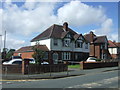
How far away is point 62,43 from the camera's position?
145 feet

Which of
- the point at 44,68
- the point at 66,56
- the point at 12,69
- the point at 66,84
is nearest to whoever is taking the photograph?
the point at 66,84

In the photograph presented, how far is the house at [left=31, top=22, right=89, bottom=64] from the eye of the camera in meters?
42.2

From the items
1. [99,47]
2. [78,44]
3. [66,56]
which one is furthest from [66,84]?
[99,47]

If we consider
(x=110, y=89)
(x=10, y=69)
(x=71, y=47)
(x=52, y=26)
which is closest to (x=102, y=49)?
(x=71, y=47)

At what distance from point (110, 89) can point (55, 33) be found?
33297mm

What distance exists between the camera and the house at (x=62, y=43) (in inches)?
1661

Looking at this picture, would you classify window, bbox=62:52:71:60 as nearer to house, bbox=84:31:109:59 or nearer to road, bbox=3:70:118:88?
house, bbox=84:31:109:59

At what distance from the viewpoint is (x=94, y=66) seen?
31281mm

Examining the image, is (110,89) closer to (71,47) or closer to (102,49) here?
(71,47)

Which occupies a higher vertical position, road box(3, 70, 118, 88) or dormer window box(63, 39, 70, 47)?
dormer window box(63, 39, 70, 47)

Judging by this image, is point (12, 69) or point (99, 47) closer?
point (12, 69)

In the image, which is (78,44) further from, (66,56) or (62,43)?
(62,43)

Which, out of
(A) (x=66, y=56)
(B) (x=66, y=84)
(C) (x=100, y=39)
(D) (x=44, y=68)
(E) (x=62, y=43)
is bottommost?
(B) (x=66, y=84)

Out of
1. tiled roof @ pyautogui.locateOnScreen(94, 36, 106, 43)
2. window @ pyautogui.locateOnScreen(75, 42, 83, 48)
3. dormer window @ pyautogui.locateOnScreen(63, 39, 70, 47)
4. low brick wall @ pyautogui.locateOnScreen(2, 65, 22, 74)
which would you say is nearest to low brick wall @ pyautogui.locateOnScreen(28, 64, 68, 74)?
low brick wall @ pyautogui.locateOnScreen(2, 65, 22, 74)
